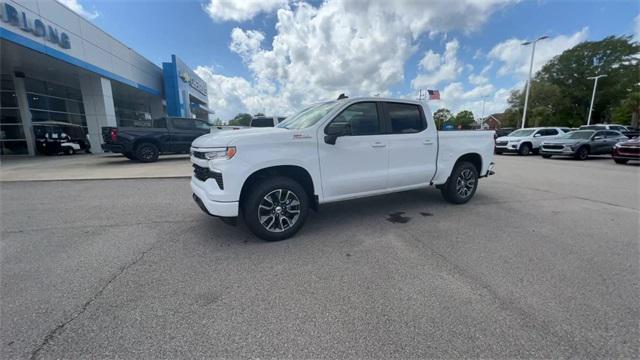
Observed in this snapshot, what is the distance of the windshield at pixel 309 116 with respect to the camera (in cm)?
398

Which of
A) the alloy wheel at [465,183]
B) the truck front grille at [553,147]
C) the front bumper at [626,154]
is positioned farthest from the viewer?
the truck front grille at [553,147]

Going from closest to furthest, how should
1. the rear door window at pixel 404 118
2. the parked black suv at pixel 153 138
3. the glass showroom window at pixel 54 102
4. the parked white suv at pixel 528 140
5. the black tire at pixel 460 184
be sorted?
1. the rear door window at pixel 404 118
2. the black tire at pixel 460 184
3. the parked black suv at pixel 153 138
4. the glass showroom window at pixel 54 102
5. the parked white suv at pixel 528 140

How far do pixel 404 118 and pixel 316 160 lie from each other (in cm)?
184

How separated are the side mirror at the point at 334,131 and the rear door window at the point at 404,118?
Result: 1097 millimetres

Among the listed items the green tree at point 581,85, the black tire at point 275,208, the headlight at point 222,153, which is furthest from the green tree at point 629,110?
the headlight at point 222,153

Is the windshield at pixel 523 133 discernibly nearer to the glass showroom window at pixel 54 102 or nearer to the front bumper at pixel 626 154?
the front bumper at pixel 626 154

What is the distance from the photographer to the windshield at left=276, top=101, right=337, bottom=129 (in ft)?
13.0

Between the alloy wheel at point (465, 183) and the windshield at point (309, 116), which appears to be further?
the alloy wheel at point (465, 183)

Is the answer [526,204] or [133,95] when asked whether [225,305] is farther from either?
[133,95]

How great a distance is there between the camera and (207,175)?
3396 mm

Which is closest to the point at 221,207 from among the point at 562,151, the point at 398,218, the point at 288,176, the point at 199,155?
the point at 199,155

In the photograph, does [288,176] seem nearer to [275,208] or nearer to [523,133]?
[275,208]

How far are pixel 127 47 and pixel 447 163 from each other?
21366 mm

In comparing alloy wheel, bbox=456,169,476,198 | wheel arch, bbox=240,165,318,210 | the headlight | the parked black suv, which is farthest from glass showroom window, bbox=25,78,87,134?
alloy wheel, bbox=456,169,476,198
